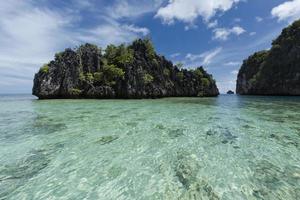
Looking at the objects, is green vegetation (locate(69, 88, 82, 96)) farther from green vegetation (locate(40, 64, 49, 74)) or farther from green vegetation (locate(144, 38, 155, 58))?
green vegetation (locate(144, 38, 155, 58))

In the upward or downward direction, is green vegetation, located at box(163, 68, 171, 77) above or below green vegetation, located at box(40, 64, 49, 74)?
above

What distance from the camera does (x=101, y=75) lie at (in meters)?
46.5

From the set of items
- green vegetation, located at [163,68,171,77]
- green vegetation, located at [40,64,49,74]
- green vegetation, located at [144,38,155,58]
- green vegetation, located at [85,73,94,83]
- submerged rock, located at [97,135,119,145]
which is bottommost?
submerged rock, located at [97,135,119,145]

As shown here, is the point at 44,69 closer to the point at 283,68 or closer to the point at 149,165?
the point at 149,165

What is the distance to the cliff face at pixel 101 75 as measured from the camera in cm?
4341

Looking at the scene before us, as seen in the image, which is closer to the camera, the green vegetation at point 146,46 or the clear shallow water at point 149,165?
the clear shallow water at point 149,165

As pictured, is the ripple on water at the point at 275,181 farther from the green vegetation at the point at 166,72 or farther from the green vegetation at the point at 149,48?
the green vegetation at the point at 166,72

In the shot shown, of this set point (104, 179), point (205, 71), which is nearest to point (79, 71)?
point (104, 179)

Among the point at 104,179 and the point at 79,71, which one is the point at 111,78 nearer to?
the point at 79,71

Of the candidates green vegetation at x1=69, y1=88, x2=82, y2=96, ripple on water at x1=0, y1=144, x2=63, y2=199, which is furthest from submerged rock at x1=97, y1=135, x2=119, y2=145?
green vegetation at x1=69, y1=88, x2=82, y2=96

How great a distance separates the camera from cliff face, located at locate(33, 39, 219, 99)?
43.4 metres

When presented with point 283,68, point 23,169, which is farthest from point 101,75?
point 283,68

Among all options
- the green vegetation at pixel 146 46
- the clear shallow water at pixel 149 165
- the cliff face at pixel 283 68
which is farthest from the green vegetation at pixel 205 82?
the clear shallow water at pixel 149 165

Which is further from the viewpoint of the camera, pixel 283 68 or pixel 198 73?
pixel 283 68
